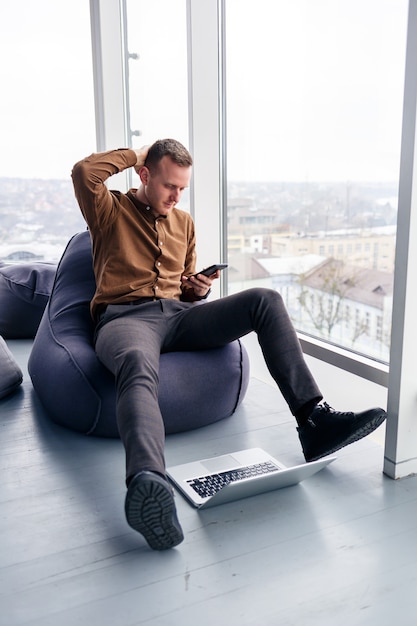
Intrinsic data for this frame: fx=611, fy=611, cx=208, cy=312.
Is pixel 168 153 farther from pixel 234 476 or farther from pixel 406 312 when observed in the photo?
pixel 234 476

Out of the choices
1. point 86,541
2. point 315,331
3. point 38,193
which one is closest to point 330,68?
point 315,331

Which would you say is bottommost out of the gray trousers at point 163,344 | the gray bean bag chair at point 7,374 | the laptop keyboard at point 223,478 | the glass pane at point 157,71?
the laptop keyboard at point 223,478

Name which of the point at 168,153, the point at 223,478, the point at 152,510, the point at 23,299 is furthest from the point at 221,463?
the point at 23,299

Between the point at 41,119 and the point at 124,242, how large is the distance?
269 centimetres

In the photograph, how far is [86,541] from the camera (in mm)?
1760

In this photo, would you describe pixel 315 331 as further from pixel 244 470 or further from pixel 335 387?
pixel 244 470

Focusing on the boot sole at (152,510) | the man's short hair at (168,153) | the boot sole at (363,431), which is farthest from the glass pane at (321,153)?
the boot sole at (152,510)

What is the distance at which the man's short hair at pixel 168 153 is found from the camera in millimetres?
2461

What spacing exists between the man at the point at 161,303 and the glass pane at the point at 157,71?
1244mm

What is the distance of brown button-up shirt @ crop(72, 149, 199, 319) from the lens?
247 cm

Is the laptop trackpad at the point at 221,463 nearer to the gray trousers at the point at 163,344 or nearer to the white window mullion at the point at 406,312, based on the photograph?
the gray trousers at the point at 163,344

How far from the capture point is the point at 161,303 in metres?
2.53

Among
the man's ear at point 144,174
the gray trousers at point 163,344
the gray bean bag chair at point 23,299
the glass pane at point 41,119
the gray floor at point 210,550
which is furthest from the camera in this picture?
the glass pane at point 41,119

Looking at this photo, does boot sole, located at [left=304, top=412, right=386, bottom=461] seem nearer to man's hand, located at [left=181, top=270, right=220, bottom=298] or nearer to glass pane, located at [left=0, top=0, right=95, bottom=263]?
man's hand, located at [left=181, top=270, right=220, bottom=298]
